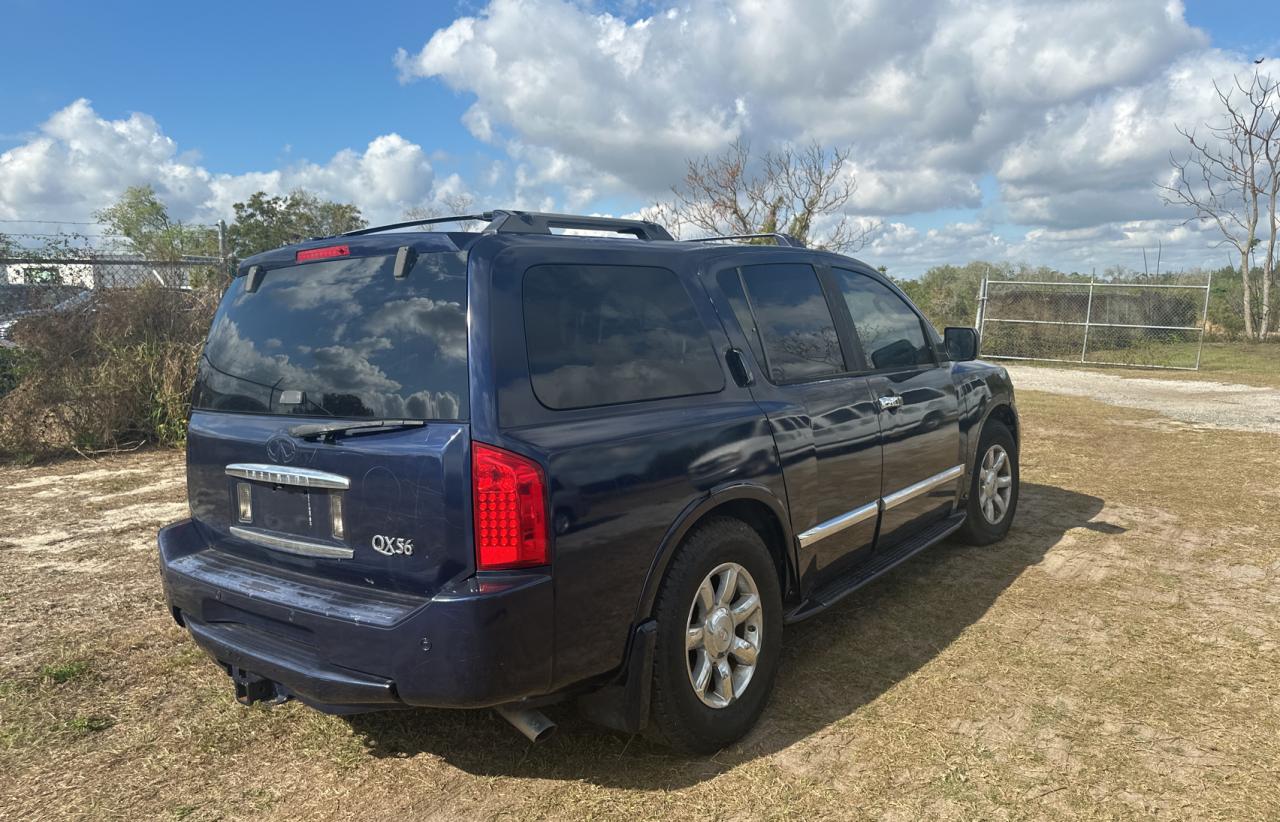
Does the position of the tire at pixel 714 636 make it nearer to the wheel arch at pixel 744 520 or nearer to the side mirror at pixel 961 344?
the wheel arch at pixel 744 520

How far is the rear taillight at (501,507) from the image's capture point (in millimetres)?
2412

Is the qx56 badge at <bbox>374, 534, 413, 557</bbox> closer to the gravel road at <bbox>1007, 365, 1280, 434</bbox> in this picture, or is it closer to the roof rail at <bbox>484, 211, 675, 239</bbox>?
the roof rail at <bbox>484, 211, 675, 239</bbox>

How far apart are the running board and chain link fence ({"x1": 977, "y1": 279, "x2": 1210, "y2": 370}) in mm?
16623

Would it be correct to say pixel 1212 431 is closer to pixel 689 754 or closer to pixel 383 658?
pixel 689 754

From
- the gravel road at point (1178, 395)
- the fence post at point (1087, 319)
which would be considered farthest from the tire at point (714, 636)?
the fence post at point (1087, 319)

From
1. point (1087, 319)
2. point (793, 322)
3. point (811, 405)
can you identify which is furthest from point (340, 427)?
point (1087, 319)

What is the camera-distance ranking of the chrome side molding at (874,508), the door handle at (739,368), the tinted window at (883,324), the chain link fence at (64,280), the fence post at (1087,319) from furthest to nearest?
1. the fence post at (1087,319)
2. the chain link fence at (64,280)
3. the tinted window at (883,324)
4. the chrome side molding at (874,508)
5. the door handle at (739,368)

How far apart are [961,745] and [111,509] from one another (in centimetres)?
624

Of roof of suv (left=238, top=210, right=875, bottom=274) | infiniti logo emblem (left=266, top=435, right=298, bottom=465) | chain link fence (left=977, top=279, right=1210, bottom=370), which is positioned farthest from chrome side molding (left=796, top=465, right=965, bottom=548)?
chain link fence (left=977, top=279, right=1210, bottom=370)

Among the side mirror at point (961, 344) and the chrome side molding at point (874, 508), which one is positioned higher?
the side mirror at point (961, 344)

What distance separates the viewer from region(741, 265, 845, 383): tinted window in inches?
143

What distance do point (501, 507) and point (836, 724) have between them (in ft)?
5.53

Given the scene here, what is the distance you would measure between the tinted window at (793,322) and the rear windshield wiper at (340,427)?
1.58 meters

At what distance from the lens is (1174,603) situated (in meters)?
4.52
